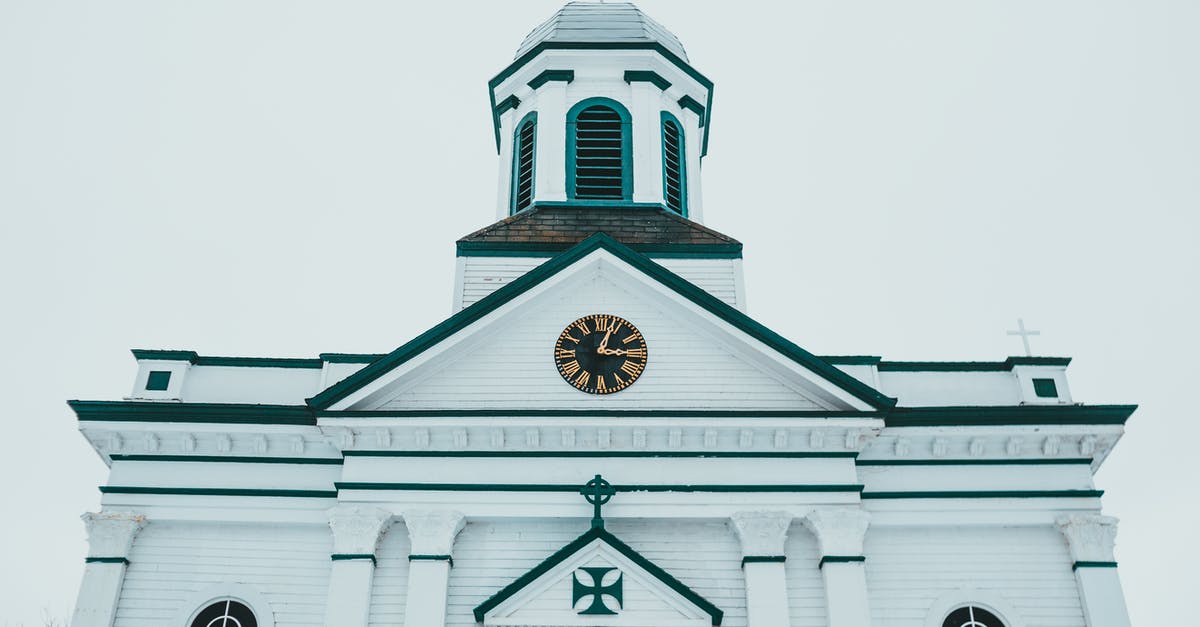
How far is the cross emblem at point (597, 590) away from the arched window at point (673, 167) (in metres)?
9.64

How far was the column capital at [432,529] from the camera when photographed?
1706 centimetres

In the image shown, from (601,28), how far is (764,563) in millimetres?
14475

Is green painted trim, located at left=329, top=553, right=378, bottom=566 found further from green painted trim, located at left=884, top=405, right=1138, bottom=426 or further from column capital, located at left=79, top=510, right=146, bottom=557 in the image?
green painted trim, located at left=884, top=405, right=1138, bottom=426

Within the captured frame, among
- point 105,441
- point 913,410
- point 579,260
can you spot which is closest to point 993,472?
point 913,410

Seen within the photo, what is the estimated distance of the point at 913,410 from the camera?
18.4 m

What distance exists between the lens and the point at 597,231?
72.6 ft

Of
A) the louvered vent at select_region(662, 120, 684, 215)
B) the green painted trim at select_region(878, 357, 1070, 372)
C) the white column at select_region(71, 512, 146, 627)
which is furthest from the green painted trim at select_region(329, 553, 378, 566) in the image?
the louvered vent at select_region(662, 120, 684, 215)

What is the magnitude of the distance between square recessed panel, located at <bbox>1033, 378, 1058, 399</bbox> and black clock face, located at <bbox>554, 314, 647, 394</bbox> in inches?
270

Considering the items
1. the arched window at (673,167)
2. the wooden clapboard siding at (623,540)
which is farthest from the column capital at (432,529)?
the arched window at (673,167)

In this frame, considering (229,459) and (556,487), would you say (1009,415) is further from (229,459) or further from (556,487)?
(229,459)

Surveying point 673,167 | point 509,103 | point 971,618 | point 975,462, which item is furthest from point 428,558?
point 509,103

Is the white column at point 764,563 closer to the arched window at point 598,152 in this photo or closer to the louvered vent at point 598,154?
the arched window at point 598,152

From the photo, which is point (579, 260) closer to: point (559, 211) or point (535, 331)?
point (535, 331)

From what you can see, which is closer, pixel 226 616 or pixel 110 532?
pixel 226 616
